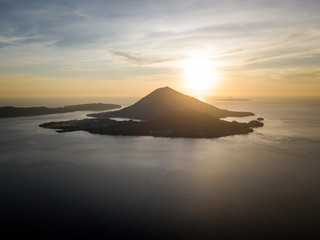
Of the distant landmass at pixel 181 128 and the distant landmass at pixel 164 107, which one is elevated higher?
the distant landmass at pixel 164 107

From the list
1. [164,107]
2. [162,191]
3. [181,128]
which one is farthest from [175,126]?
[162,191]

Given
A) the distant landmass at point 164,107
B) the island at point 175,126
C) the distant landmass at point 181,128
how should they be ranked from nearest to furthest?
the distant landmass at point 181,128 → the island at point 175,126 → the distant landmass at point 164,107

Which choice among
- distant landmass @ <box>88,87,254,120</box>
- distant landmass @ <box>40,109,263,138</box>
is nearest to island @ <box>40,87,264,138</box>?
distant landmass @ <box>40,109,263,138</box>

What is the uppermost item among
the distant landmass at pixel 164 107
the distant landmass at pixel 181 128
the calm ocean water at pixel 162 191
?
the distant landmass at pixel 164 107

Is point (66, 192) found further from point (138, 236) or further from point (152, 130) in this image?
point (152, 130)

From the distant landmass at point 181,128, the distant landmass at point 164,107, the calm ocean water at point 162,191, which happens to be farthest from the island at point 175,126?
the distant landmass at point 164,107

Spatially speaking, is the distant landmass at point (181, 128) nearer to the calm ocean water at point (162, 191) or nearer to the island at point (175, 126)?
the island at point (175, 126)

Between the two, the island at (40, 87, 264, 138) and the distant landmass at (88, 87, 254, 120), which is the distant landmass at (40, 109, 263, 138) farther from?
the distant landmass at (88, 87, 254, 120)
